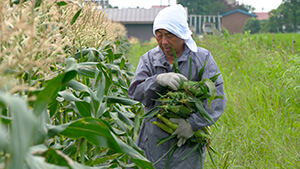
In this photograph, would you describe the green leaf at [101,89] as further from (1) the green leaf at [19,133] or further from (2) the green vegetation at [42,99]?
(1) the green leaf at [19,133]

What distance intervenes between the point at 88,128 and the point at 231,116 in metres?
4.56

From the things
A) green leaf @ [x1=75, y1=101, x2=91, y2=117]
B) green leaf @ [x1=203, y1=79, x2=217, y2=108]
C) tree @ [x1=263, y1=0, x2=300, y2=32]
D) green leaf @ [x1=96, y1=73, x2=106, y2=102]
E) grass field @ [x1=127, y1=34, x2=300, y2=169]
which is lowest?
tree @ [x1=263, y1=0, x2=300, y2=32]

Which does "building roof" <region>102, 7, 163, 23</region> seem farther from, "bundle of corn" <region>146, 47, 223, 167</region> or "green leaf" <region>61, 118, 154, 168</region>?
"green leaf" <region>61, 118, 154, 168</region>

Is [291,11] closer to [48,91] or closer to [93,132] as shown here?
[93,132]

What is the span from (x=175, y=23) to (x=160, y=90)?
52 cm

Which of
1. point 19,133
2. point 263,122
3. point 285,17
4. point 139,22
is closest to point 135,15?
point 139,22

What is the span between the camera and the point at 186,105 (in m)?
3.26

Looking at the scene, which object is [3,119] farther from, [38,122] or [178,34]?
[178,34]

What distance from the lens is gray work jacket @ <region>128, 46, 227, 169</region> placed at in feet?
11.1

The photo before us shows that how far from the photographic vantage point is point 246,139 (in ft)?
16.9

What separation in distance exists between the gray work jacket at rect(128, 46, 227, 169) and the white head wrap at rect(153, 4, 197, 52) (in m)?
0.12

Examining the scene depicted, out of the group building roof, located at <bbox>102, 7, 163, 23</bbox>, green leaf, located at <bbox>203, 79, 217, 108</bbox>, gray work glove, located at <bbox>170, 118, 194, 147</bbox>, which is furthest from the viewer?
building roof, located at <bbox>102, 7, 163, 23</bbox>

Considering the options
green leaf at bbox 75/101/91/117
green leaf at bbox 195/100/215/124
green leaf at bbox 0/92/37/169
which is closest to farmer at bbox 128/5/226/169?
green leaf at bbox 195/100/215/124

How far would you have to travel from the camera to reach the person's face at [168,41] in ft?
11.2
